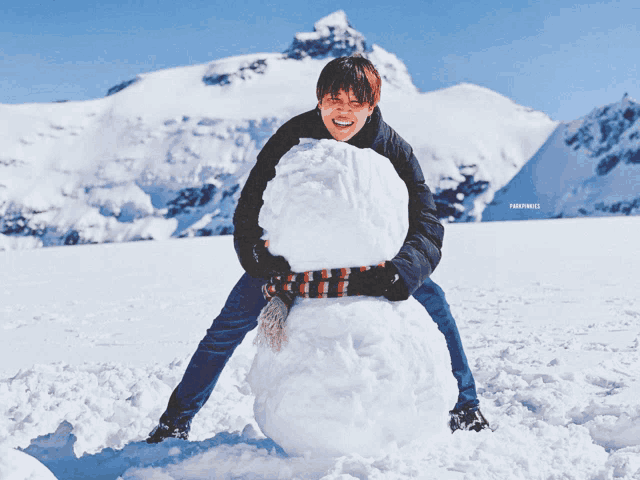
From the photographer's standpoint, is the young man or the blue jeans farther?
the blue jeans

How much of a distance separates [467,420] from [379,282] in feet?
2.83

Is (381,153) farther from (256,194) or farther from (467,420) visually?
(467,420)

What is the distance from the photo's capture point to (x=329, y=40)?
143 metres

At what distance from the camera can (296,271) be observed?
1.76 metres

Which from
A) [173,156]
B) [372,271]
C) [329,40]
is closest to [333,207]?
[372,271]

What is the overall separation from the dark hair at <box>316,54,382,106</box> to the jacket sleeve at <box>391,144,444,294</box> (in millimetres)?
254

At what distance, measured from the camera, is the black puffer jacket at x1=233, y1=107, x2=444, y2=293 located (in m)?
1.88

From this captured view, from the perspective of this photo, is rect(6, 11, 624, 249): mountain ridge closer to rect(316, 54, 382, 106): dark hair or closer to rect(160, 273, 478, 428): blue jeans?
rect(160, 273, 478, 428): blue jeans

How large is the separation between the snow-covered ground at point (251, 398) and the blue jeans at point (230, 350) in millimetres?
179

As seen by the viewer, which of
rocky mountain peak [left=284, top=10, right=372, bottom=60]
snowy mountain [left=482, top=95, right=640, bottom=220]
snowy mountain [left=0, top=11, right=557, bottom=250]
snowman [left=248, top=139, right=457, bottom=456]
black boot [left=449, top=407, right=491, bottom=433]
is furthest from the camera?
rocky mountain peak [left=284, top=10, right=372, bottom=60]

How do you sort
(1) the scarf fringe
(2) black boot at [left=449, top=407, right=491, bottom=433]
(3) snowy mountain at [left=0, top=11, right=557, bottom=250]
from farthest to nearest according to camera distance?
1. (3) snowy mountain at [left=0, top=11, right=557, bottom=250]
2. (2) black boot at [left=449, top=407, right=491, bottom=433]
3. (1) the scarf fringe

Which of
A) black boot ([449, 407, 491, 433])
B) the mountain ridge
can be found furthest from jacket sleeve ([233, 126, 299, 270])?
the mountain ridge

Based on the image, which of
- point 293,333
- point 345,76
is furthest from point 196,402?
point 345,76

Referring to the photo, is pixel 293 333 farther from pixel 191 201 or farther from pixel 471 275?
pixel 191 201
